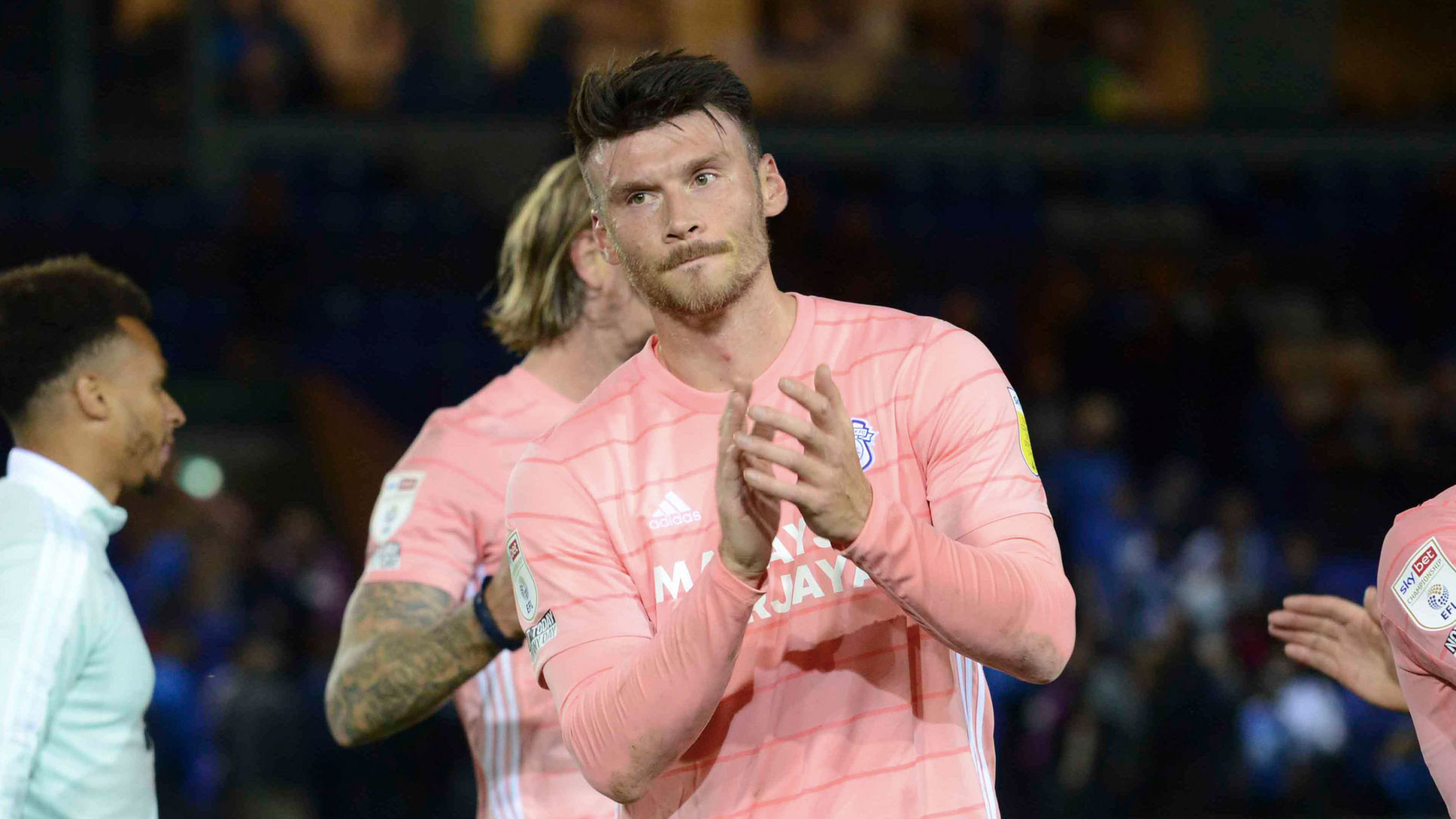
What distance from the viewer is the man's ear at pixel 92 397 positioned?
328cm

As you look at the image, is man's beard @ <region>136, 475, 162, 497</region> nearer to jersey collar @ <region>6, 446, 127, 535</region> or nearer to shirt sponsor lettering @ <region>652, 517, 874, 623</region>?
jersey collar @ <region>6, 446, 127, 535</region>

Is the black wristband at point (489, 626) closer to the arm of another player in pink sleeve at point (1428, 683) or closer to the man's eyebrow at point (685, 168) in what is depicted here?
the man's eyebrow at point (685, 168)

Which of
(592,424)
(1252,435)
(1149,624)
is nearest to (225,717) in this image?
(1149,624)

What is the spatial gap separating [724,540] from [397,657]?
139cm

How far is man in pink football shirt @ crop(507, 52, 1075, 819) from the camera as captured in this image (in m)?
2.31

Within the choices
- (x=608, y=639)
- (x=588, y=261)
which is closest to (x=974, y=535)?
(x=608, y=639)

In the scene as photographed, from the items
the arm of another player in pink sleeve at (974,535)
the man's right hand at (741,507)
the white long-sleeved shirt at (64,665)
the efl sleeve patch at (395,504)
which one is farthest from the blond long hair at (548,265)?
the man's right hand at (741,507)

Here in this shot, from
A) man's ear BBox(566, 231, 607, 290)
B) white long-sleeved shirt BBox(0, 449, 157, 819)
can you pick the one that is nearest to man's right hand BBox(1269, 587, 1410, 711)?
man's ear BBox(566, 231, 607, 290)

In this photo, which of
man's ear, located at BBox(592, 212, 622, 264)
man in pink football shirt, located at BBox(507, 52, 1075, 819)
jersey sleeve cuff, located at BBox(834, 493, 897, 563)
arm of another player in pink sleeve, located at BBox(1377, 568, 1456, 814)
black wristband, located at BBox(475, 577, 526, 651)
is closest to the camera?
jersey sleeve cuff, located at BBox(834, 493, 897, 563)

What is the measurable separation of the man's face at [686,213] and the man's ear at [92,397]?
50.6 inches

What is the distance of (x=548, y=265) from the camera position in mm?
3795

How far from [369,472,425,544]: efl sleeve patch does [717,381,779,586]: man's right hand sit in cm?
154

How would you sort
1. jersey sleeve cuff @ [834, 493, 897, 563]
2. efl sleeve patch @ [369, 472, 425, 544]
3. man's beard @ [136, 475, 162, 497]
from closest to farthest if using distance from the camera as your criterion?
jersey sleeve cuff @ [834, 493, 897, 563], man's beard @ [136, 475, 162, 497], efl sleeve patch @ [369, 472, 425, 544]

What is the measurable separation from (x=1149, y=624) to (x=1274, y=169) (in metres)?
6.48
